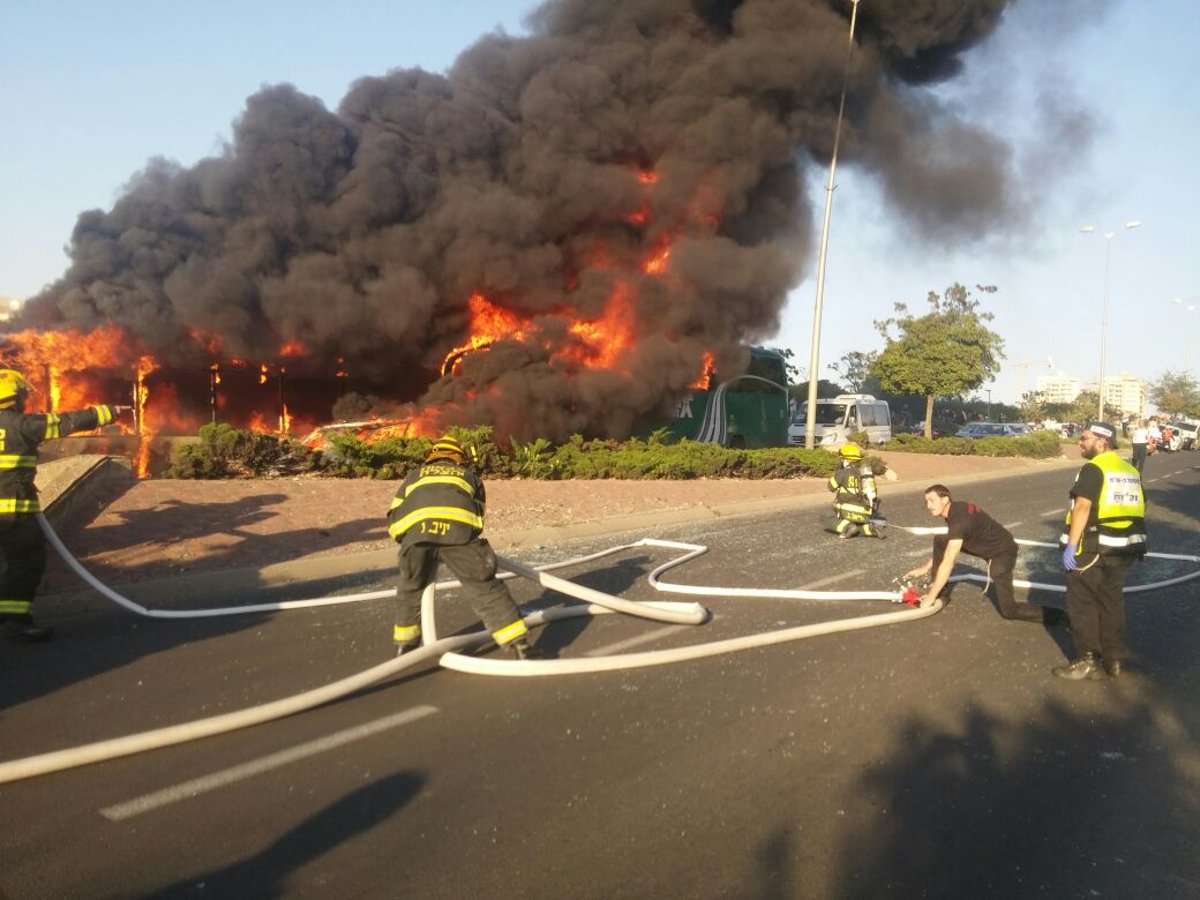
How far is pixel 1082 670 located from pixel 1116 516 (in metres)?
0.86

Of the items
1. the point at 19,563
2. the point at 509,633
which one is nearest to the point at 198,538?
the point at 19,563

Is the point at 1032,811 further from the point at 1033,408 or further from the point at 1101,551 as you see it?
the point at 1033,408

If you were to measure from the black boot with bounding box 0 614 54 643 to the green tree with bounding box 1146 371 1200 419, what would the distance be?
71.2 meters

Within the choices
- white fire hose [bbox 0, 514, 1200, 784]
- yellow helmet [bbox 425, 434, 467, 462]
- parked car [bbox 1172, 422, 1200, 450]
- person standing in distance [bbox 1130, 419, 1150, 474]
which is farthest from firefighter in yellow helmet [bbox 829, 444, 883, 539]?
parked car [bbox 1172, 422, 1200, 450]

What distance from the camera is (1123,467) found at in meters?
5.09

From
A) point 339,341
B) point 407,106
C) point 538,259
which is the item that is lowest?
point 339,341

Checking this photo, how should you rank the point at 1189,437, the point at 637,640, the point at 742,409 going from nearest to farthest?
A: 1. the point at 637,640
2. the point at 742,409
3. the point at 1189,437

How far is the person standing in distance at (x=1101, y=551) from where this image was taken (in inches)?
197

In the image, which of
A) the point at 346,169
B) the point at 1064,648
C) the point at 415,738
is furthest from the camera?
the point at 346,169

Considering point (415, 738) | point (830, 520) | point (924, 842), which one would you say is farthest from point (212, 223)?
point (924, 842)

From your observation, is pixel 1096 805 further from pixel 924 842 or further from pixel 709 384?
pixel 709 384

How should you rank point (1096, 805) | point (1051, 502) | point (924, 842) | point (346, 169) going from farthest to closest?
point (346, 169) → point (1051, 502) → point (1096, 805) → point (924, 842)

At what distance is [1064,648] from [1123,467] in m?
1.38

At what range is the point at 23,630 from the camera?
5.65 m
